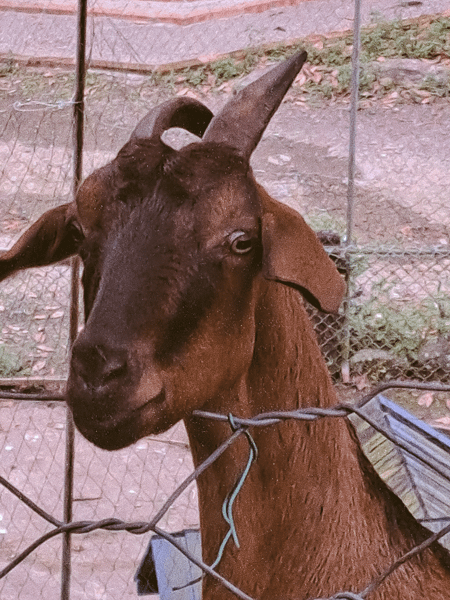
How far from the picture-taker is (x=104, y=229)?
2141 millimetres

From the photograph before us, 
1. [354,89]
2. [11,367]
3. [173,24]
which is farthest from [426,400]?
[173,24]

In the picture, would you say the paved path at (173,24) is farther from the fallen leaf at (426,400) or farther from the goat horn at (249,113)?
the goat horn at (249,113)

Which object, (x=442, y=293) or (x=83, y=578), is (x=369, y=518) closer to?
(x=83, y=578)

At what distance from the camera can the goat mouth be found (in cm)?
193

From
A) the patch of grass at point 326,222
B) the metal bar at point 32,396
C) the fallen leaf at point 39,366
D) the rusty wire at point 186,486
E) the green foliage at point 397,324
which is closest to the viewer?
the rusty wire at point 186,486

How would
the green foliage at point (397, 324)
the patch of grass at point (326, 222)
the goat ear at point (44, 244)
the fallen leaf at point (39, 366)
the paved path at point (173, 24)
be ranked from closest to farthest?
1. the goat ear at point (44, 244)
2. the fallen leaf at point (39, 366)
3. the green foliage at point (397, 324)
4. the patch of grass at point (326, 222)
5. the paved path at point (173, 24)

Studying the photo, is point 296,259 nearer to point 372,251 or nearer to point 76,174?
point 76,174

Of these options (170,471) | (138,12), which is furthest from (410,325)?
(138,12)

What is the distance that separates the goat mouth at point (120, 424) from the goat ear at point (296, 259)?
0.40 metres

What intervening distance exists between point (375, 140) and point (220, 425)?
7.46 metres

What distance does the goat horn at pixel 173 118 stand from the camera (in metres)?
2.29

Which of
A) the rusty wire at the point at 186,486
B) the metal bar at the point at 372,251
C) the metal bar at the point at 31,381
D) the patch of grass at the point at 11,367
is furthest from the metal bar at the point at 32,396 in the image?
the patch of grass at the point at 11,367

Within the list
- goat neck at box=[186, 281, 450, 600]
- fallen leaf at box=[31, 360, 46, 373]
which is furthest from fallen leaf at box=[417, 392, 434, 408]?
goat neck at box=[186, 281, 450, 600]

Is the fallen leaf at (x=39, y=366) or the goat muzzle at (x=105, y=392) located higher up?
the goat muzzle at (x=105, y=392)
